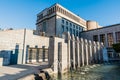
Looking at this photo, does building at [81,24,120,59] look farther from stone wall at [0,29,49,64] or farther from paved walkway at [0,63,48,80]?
paved walkway at [0,63,48,80]

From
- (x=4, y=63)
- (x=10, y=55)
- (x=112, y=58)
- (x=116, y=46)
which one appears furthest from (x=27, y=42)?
(x=112, y=58)

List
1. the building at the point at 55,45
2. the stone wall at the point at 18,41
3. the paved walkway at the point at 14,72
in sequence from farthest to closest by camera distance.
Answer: the stone wall at the point at 18,41
the building at the point at 55,45
the paved walkway at the point at 14,72

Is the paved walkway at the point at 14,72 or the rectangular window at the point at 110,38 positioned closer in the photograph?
the paved walkway at the point at 14,72

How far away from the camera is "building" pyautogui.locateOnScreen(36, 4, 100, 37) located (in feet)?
116

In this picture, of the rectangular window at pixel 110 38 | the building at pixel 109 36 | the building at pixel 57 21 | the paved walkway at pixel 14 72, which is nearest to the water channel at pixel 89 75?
the paved walkway at pixel 14 72

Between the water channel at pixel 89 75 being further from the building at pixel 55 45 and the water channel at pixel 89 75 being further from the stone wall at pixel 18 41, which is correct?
the stone wall at pixel 18 41

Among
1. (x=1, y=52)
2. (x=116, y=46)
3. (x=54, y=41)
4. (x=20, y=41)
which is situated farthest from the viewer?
(x=116, y=46)

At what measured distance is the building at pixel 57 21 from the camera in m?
35.3

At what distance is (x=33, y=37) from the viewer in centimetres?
1962

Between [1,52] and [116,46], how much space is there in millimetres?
24083

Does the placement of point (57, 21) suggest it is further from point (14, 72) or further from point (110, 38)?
point (14, 72)

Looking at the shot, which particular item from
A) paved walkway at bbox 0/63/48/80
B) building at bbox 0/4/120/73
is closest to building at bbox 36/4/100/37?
building at bbox 0/4/120/73

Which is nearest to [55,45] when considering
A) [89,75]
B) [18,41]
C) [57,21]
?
[89,75]

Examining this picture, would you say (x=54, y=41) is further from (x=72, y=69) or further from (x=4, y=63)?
(x=4, y=63)
